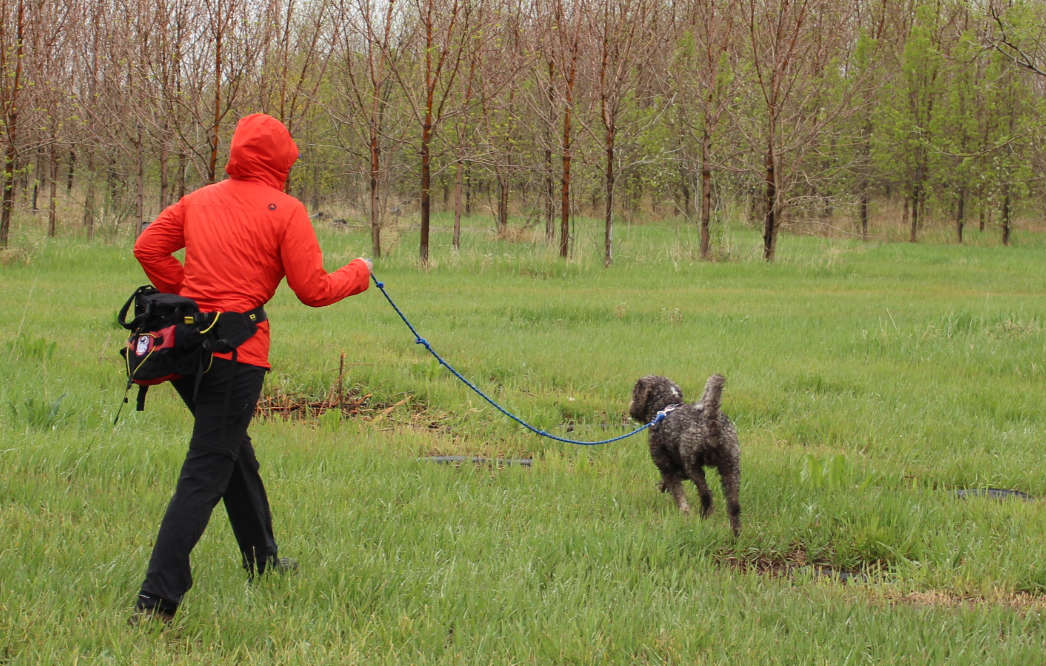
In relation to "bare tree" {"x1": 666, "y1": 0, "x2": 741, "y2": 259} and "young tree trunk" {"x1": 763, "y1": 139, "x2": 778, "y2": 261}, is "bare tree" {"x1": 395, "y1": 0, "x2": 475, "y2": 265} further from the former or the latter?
"young tree trunk" {"x1": 763, "y1": 139, "x2": 778, "y2": 261}

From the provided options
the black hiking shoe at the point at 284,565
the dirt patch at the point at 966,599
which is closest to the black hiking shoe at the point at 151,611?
the black hiking shoe at the point at 284,565

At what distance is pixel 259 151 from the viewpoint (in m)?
4.02

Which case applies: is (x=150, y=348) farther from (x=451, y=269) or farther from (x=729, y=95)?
(x=729, y=95)

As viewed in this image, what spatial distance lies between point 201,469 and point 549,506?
235 cm

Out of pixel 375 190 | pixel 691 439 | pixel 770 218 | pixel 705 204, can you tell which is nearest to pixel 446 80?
pixel 375 190

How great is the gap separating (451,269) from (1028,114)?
24.4 meters

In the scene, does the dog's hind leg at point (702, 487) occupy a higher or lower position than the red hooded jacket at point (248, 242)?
lower

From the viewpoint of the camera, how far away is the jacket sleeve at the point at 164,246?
406cm

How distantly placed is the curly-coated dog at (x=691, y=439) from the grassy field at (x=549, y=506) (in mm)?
199

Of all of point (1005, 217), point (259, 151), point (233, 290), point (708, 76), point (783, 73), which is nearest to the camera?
point (233, 290)

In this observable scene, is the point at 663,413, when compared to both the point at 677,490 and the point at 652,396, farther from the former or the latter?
the point at 677,490

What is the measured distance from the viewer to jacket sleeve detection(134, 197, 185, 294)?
406 centimetres

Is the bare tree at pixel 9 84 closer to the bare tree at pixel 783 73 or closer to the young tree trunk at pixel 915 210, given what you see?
the bare tree at pixel 783 73

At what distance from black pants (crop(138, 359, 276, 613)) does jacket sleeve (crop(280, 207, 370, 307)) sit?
411 millimetres
